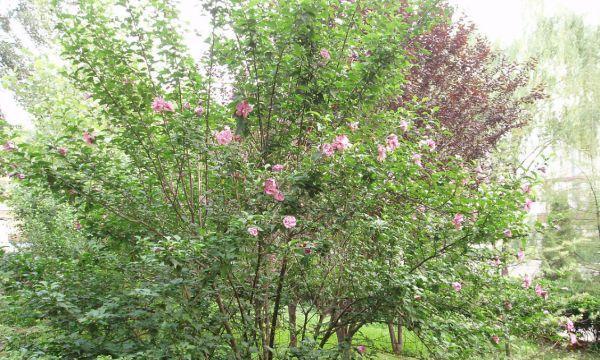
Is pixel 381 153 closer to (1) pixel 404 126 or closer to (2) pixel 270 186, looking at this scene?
(1) pixel 404 126

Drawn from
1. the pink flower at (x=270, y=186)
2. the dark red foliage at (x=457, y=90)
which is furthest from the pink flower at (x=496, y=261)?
the dark red foliage at (x=457, y=90)

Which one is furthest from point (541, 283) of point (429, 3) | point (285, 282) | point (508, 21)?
point (508, 21)

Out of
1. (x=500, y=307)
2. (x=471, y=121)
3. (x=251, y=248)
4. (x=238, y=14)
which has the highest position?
(x=471, y=121)

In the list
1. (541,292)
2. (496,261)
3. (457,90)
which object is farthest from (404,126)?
(457,90)

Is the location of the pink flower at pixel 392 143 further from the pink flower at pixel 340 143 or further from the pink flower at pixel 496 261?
the pink flower at pixel 496 261

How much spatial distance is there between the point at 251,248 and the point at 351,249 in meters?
0.74

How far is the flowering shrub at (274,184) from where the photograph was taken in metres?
2.34

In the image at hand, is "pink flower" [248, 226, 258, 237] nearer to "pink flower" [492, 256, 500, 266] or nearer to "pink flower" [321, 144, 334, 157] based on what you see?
"pink flower" [321, 144, 334, 157]

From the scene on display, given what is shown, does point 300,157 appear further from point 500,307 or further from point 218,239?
point 500,307

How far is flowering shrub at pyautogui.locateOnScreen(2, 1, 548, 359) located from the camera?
2342 mm

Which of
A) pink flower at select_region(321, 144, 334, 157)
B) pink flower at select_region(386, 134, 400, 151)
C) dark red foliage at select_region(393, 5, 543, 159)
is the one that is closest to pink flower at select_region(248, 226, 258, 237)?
pink flower at select_region(321, 144, 334, 157)

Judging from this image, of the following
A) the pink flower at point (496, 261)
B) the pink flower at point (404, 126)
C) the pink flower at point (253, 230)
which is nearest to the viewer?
the pink flower at point (253, 230)

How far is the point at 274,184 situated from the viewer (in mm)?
2178

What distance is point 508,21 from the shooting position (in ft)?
42.0
